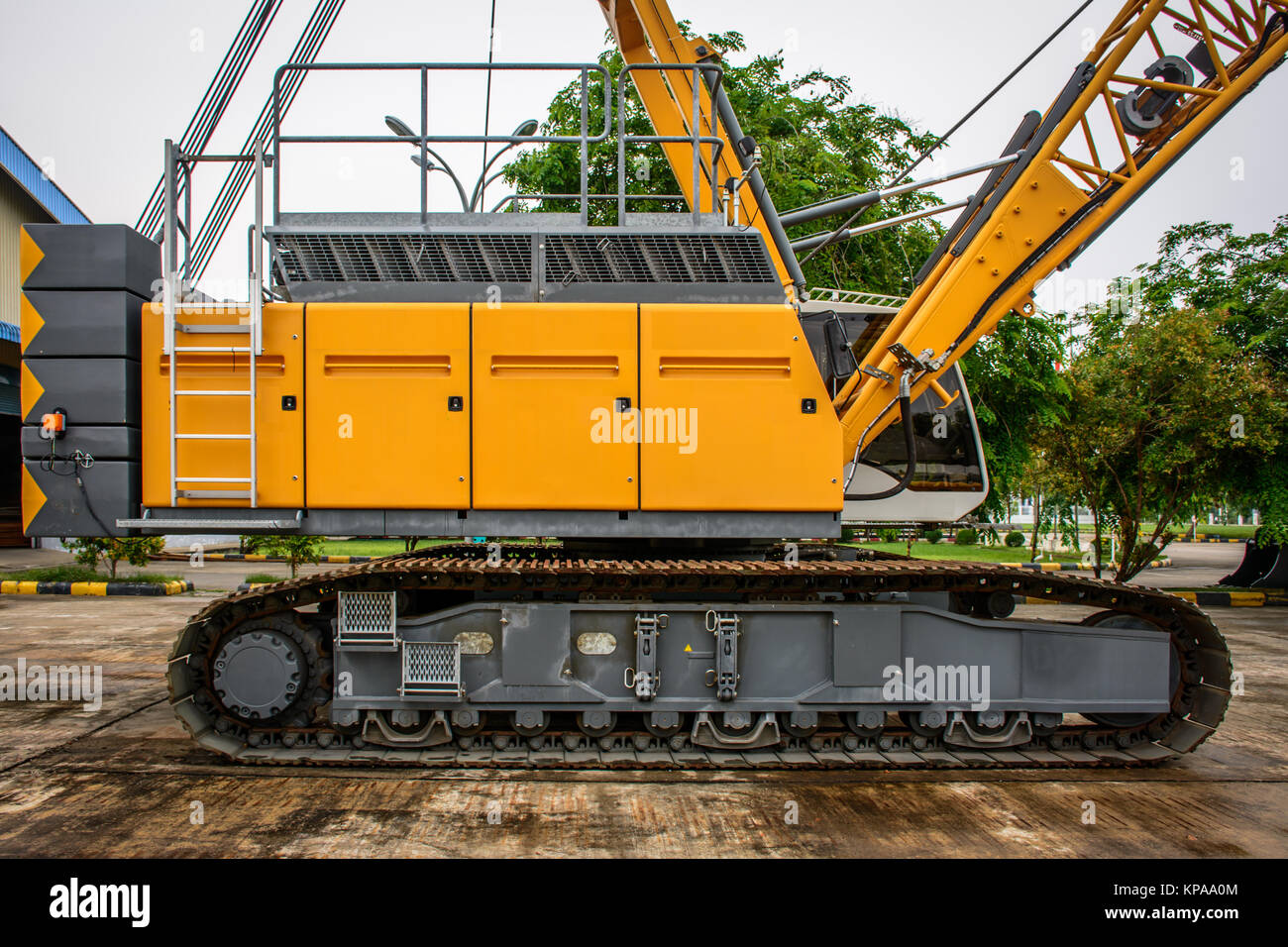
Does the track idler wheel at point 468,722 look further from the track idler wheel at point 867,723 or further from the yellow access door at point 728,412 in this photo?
the track idler wheel at point 867,723

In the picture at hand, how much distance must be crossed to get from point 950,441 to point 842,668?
2.58 m

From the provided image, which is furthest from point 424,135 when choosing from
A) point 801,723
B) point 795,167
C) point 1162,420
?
point 1162,420

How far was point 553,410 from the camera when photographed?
4.80m

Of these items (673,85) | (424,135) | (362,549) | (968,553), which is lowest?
(968,553)

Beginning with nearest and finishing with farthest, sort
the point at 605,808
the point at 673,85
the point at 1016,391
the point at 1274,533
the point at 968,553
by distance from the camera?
the point at 605,808 < the point at 673,85 < the point at 1016,391 < the point at 1274,533 < the point at 968,553

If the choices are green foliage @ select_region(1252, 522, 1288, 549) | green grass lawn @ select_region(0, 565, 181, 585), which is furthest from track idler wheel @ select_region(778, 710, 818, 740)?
green grass lawn @ select_region(0, 565, 181, 585)

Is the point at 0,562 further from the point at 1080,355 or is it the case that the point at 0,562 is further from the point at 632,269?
the point at 1080,355

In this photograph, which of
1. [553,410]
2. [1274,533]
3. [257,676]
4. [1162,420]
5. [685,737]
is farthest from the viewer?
[1162,420]

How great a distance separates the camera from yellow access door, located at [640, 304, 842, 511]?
15.8ft

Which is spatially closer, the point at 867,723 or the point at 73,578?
the point at 867,723

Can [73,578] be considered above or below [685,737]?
below

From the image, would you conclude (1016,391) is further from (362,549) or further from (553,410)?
(362,549)

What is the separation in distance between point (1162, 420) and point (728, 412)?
456 inches

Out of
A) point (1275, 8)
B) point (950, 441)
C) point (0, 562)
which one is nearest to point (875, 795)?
point (950, 441)
